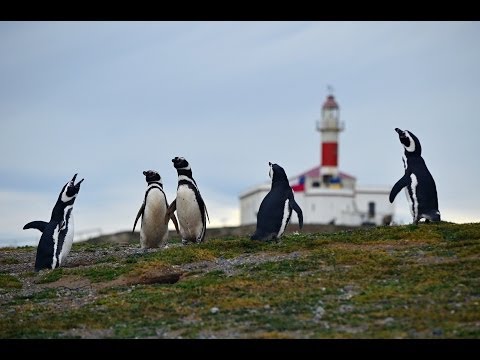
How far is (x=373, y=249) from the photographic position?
81.5 ft

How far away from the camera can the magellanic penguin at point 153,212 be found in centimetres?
2795

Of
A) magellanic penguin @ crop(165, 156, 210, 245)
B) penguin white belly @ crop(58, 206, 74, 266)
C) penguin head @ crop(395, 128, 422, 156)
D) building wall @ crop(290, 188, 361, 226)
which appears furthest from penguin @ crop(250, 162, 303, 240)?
building wall @ crop(290, 188, 361, 226)

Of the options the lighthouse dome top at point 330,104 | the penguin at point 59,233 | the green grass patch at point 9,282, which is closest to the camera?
the green grass patch at point 9,282

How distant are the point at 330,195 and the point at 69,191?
8974cm

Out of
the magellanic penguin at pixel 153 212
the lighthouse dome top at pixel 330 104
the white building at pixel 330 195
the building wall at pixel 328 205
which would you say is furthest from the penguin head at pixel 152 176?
the lighthouse dome top at pixel 330 104

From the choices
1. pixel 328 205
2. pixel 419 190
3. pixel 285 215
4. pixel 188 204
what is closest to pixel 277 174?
pixel 285 215

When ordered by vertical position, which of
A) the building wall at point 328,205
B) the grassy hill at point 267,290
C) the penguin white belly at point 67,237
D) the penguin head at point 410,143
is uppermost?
the building wall at point 328,205

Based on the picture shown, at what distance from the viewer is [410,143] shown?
28250 millimetres

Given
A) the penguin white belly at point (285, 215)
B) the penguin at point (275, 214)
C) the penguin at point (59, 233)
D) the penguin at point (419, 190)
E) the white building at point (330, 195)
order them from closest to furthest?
the penguin at point (59, 233), the penguin at point (275, 214), the penguin white belly at point (285, 215), the penguin at point (419, 190), the white building at point (330, 195)

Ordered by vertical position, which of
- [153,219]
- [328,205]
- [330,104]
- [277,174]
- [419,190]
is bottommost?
[153,219]

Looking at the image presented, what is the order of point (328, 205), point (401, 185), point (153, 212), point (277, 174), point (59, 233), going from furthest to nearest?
point (328, 205) → point (153, 212) → point (401, 185) → point (277, 174) → point (59, 233)

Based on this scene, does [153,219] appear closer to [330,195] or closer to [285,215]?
[285,215]

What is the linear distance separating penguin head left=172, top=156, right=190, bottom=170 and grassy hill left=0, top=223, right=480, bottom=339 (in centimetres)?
218

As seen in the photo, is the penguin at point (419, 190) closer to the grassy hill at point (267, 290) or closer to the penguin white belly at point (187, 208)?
the grassy hill at point (267, 290)
